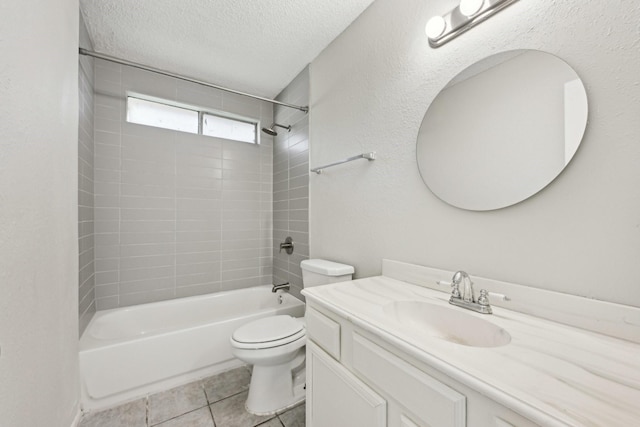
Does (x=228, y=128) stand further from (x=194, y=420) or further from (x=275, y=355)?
(x=194, y=420)

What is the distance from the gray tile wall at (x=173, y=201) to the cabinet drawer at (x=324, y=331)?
170cm

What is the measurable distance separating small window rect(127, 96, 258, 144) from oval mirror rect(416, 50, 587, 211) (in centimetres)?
205

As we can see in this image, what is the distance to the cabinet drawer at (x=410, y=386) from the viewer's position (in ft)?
1.79

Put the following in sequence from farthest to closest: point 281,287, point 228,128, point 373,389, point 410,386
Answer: point 228,128, point 281,287, point 373,389, point 410,386

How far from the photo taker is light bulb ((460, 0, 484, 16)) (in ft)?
3.11

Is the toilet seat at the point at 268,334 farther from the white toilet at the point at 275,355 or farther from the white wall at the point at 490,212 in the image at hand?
the white wall at the point at 490,212

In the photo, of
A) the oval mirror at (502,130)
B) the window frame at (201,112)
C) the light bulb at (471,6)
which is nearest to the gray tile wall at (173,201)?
the window frame at (201,112)

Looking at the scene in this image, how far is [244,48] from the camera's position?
1.89m

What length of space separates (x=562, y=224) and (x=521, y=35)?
675 mm

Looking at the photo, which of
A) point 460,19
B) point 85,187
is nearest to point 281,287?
point 85,187

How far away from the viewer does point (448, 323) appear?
0.91 metres

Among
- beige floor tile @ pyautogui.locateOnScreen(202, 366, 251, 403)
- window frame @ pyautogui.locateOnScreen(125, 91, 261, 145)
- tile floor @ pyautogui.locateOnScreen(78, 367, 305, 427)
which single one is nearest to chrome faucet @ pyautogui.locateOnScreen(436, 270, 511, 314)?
tile floor @ pyautogui.locateOnScreen(78, 367, 305, 427)

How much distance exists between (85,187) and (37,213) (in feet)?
3.49

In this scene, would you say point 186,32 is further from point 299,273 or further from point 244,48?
point 299,273
